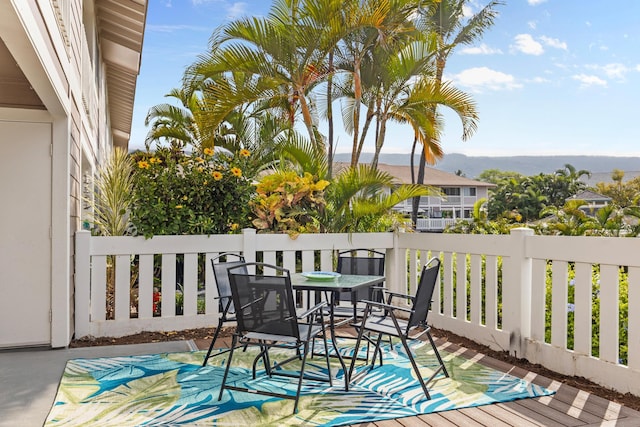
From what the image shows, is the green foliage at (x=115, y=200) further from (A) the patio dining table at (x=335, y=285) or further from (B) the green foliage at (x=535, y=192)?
(B) the green foliage at (x=535, y=192)

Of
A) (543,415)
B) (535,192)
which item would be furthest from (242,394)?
(535,192)

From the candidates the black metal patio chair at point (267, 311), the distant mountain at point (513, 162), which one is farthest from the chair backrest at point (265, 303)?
the distant mountain at point (513, 162)

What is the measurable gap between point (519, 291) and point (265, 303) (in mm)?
2159

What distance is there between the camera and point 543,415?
10.5ft

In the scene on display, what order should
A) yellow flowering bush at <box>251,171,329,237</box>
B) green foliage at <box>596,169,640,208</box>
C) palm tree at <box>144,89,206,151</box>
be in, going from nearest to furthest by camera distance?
yellow flowering bush at <box>251,171,329,237</box>
palm tree at <box>144,89,206,151</box>
green foliage at <box>596,169,640,208</box>

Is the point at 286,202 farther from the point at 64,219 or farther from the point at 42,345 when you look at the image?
the point at 42,345

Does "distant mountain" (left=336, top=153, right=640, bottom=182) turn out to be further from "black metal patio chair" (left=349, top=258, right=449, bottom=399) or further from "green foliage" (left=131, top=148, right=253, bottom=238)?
"black metal patio chair" (left=349, top=258, right=449, bottom=399)

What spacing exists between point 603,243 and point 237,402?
2.59 m

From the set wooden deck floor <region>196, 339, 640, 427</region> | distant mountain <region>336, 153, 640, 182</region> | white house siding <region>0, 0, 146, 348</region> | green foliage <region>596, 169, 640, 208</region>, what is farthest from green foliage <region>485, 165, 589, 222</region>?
wooden deck floor <region>196, 339, 640, 427</region>

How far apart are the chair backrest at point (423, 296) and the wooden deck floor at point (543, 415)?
24.8 inches

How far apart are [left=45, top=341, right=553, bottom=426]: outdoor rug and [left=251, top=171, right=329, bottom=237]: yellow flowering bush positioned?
204cm

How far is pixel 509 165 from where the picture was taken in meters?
88.2

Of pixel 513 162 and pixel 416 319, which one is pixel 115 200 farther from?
pixel 513 162

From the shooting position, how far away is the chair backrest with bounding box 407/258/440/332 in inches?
141
